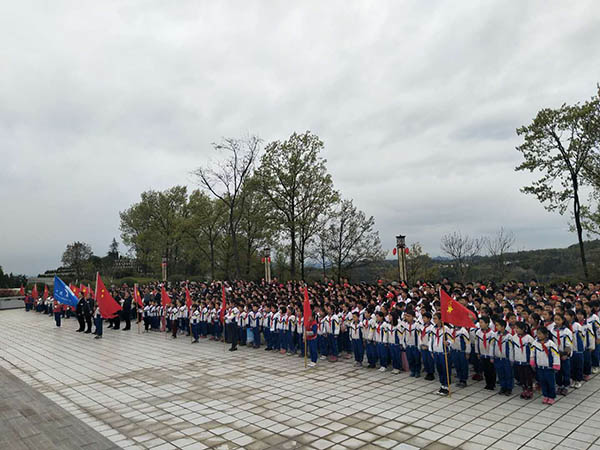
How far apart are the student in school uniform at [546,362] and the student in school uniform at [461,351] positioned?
1319 mm

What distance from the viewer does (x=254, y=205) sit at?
35188 millimetres

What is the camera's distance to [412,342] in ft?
32.3

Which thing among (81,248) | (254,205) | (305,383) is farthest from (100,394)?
(81,248)

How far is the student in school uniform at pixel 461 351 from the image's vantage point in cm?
884

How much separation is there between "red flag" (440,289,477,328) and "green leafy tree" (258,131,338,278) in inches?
778

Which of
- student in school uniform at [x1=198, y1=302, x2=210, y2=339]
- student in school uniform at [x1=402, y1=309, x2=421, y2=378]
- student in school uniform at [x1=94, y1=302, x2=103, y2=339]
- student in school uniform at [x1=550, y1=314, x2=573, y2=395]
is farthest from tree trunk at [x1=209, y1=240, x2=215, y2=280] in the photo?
student in school uniform at [x1=550, y1=314, x2=573, y2=395]

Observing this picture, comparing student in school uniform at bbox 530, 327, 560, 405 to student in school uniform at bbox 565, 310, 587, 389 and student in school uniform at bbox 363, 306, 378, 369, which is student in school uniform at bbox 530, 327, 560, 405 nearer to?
student in school uniform at bbox 565, 310, 587, 389

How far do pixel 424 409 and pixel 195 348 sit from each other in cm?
940

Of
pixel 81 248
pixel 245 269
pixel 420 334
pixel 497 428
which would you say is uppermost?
pixel 81 248

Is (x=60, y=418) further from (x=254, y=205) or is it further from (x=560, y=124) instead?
(x=254, y=205)

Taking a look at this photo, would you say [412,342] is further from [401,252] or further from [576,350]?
[401,252]

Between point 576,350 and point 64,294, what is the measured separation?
19.2 m

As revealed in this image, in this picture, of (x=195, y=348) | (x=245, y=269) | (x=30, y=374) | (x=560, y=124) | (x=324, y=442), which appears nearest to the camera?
(x=324, y=442)

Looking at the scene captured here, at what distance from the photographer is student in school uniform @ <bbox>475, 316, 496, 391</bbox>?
8.60 metres
